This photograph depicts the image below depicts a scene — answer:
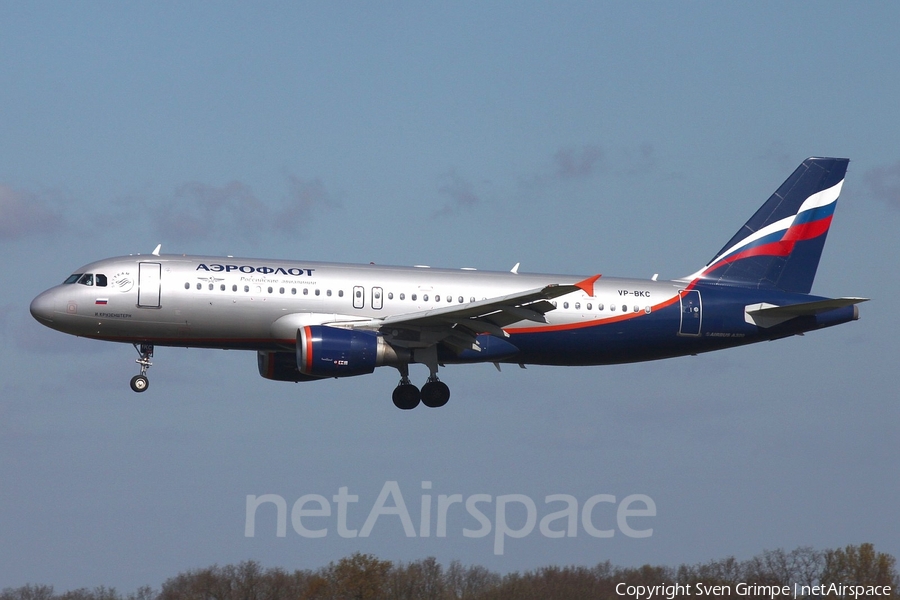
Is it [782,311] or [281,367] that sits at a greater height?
[782,311]

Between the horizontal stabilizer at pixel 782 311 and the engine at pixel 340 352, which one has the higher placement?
the horizontal stabilizer at pixel 782 311

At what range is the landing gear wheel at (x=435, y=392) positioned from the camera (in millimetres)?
45188

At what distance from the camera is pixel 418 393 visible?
45.7m

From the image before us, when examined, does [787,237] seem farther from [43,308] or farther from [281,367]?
[43,308]

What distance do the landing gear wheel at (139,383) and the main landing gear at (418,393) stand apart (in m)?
8.32

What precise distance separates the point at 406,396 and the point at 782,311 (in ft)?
43.8

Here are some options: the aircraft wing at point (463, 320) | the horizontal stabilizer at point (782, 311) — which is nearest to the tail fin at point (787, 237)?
the horizontal stabilizer at point (782, 311)

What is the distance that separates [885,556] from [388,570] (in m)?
21.2

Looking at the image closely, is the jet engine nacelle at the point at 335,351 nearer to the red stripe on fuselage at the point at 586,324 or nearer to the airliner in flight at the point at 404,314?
the airliner in flight at the point at 404,314

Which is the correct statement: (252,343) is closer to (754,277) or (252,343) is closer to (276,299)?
(276,299)

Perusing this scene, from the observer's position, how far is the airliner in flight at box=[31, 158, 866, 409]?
138 ft

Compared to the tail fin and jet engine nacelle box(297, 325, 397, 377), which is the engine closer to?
jet engine nacelle box(297, 325, 397, 377)

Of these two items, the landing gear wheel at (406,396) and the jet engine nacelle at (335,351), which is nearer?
the jet engine nacelle at (335,351)

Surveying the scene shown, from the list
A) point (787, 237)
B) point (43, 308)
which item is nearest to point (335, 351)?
point (43, 308)
